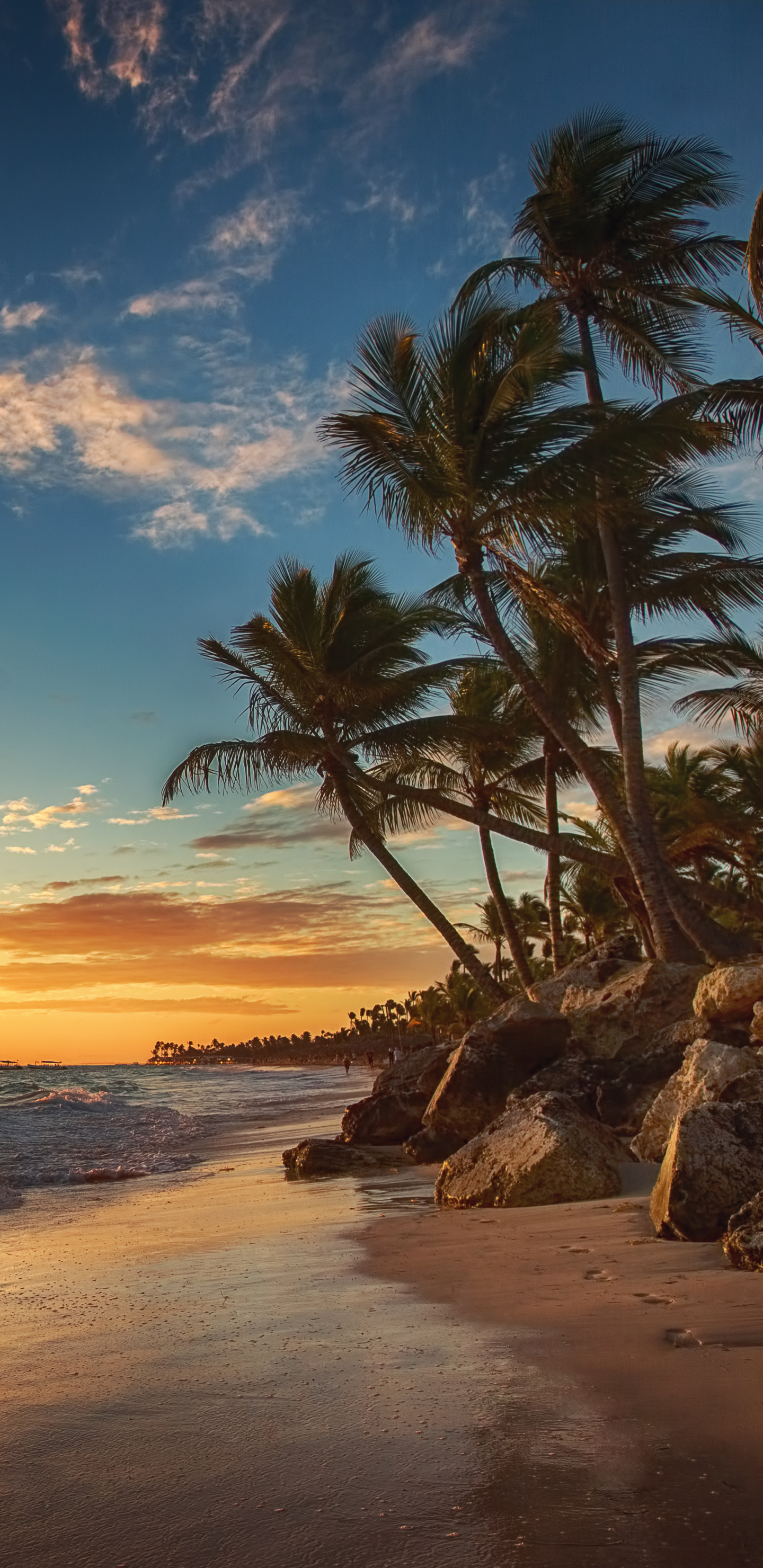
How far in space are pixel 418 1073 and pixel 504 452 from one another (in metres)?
8.86

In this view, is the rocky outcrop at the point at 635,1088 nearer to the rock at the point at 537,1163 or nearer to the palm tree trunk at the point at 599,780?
the rock at the point at 537,1163

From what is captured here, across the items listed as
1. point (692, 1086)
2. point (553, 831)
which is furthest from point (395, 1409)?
point (553, 831)

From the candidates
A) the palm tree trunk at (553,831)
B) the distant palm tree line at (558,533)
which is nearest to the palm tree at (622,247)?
the distant palm tree line at (558,533)

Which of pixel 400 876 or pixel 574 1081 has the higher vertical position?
pixel 400 876

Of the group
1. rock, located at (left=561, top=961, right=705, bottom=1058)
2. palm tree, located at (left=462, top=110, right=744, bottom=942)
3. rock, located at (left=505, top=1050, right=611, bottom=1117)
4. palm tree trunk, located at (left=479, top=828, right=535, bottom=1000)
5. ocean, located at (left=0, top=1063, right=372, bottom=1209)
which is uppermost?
palm tree, located at (left=462, top=110, right=744, bottom=942)

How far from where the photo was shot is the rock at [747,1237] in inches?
157

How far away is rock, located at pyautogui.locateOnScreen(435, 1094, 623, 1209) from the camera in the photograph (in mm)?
6391

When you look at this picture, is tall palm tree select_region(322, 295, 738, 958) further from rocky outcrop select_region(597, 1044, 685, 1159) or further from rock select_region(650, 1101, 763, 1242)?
rock select_region(650, 1101, 763, 1242)

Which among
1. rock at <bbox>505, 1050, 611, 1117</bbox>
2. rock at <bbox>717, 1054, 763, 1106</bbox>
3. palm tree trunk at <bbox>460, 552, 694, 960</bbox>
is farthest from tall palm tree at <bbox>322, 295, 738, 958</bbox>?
rock at <bbox>717, 1054, 763, 1106</bbox>

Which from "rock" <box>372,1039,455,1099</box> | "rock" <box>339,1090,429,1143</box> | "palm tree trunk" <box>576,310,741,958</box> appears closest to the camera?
"rock" <box>339,1090,429,1143</box>

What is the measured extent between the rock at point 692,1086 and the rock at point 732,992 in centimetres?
192

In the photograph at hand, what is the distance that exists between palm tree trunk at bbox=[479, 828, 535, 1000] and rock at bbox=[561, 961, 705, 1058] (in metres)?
9.45

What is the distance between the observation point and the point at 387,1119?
13172mm

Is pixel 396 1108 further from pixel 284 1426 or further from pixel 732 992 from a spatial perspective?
pixel 284 1426
